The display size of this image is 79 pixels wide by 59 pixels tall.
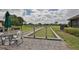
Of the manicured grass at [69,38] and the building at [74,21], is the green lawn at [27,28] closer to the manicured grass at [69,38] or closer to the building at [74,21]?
the manicured grass at [69,38]

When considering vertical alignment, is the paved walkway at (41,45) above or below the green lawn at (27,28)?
below

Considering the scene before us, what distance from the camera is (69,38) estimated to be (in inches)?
138

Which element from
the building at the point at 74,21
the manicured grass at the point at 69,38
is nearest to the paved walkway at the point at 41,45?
the manicured grass at the point at 69,38

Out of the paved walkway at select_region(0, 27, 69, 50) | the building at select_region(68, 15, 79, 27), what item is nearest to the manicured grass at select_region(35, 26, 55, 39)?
the paved walkway at select_region(0, 27, 69, 50)

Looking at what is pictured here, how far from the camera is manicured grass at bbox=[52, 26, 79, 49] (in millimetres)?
3477

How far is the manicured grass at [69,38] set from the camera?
3477 mm

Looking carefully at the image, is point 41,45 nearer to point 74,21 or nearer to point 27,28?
point 27,28

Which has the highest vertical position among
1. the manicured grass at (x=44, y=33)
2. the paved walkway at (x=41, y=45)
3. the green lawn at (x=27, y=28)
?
the green lawn at (x=27, y=28)

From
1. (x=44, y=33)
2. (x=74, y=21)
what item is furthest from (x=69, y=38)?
(x=44, y=33)

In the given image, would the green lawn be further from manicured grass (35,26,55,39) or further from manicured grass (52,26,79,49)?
manicured grass (52,26,79,49)
